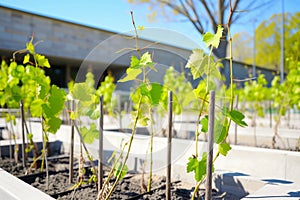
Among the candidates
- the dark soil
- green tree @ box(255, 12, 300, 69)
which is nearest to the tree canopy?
green tree @ box(255, 12, 300, 69)

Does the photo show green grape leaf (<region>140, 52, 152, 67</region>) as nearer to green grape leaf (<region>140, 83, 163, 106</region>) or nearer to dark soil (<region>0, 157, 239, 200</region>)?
green grape leaf (<region>140, 83, 163, 106</region>)

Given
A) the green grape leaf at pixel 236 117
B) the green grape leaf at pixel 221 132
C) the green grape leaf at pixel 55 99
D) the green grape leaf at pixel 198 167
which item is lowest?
the green grape leaf at pixel 198 167

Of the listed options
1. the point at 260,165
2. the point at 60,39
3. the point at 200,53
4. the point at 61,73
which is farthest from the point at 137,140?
the point at 61,73

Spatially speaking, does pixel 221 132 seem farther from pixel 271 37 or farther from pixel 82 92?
pixel 271 37

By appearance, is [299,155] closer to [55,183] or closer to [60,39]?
[55,183]

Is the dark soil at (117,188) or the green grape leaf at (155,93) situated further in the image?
the dark soil at (117,188)

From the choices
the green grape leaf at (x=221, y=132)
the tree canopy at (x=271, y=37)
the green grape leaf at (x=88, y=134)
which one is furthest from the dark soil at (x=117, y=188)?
the tree canopy at (x=271, y=37)

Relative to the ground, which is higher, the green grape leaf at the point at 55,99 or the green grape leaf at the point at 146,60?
the green grape leaf at the point at 146,60

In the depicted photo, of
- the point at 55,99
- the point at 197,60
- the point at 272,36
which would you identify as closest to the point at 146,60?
the point at 197,60

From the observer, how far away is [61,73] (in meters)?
15.6

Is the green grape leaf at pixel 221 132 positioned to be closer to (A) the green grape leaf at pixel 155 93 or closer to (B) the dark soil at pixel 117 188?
(A) the green grape leaf at pixel 155 93

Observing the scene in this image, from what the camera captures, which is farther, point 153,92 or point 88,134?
point 88,134

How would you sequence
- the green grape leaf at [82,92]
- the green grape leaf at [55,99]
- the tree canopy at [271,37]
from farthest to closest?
the tree canopy at [271,37]
the green grape leaf at [55,99]
the green grape leaf at [82,92]

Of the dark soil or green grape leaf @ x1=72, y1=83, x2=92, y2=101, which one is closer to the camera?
green grape leaf @ x1=72, y1=83, x2=92, y2=101
